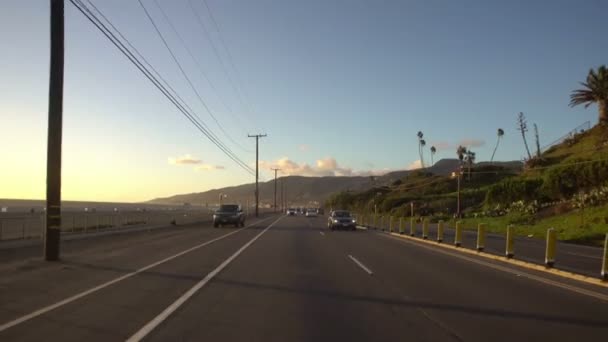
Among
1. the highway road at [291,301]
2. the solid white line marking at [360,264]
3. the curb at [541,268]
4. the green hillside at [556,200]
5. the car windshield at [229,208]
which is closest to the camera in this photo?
the highway road at [291,301]

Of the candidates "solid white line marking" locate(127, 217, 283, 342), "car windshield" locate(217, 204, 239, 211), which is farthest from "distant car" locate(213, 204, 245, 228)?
"solid white line marking" locate(127, 217, 283, 342)

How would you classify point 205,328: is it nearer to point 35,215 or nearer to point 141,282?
point 141,282

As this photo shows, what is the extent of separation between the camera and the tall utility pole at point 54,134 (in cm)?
1823

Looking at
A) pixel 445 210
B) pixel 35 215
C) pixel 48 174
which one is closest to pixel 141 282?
pixel 48 174

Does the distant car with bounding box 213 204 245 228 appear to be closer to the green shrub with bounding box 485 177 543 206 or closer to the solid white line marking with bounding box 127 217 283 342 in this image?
the green shrub with bounding box 485 177 543 206

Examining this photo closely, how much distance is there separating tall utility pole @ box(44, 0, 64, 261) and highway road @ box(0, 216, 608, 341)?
101 cm

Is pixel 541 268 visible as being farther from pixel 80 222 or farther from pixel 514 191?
pixel 514 191

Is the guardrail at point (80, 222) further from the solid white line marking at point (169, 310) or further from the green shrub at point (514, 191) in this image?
the green shrub at point (514, 191)

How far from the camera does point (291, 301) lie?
11039 millimetres

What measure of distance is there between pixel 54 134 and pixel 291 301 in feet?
36.1

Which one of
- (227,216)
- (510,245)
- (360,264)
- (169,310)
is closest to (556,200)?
(227,216)

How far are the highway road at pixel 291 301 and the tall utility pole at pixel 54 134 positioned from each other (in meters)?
1.01

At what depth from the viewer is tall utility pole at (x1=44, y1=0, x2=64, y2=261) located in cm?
1823

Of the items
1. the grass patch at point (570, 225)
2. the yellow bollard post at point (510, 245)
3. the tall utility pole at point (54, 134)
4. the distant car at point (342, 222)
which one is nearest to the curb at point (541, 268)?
the yellow bollard post at point (510, 245)
